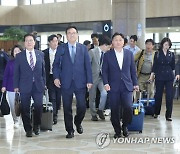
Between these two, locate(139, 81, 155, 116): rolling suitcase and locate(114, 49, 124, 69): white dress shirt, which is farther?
locate(139, 81, 155, 116): rolling suitcase

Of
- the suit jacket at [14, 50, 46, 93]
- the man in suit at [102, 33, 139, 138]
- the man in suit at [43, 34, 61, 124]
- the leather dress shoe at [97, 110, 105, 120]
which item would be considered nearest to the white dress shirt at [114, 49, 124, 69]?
the man in suit at [102, 33, 139, 138]

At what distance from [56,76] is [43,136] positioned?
1.14 m

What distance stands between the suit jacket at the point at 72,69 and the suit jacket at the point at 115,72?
29cm

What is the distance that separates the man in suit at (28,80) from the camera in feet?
25.6

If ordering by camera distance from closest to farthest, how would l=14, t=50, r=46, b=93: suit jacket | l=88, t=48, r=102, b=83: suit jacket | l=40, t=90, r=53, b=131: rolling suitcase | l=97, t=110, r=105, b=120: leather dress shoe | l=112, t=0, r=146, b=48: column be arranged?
l=14, t=50, r=46, b=93: suit jacket
l=40, t=90, r=53, b=131: rolling suitcase
l=88, t=48, r=102, b=83: suit jacket
l=97, t=110, r=105, b=120: leather dress shoe
l=112, t=0, r=146, b=48: column

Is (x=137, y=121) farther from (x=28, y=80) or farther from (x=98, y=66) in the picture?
(x=98, y=66)

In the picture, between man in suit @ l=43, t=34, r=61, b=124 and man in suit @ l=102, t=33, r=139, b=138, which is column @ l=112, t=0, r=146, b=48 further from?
man in suit @ l=102, t=33, r=139, b=138

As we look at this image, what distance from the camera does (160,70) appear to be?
9.80 m

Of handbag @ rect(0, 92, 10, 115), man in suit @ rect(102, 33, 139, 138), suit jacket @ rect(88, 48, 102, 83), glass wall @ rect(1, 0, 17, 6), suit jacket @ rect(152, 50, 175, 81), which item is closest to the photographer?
man in suit @ rect(102, 33, 139, 138)

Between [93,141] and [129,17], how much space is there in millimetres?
9311

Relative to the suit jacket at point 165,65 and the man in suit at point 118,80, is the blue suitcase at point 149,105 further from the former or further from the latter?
the man in suit at point 118,80

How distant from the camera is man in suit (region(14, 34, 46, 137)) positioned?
779 centimetres

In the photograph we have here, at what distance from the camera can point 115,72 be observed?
298 inches

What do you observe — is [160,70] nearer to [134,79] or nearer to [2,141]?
[134,79]
